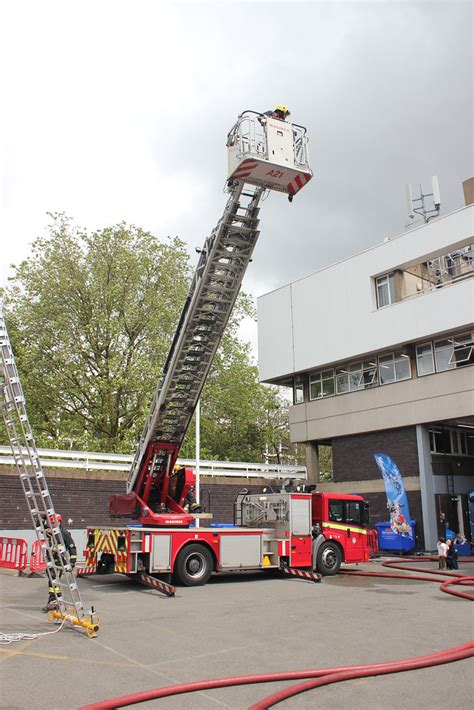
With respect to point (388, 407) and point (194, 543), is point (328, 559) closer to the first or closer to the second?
point (194, 543)

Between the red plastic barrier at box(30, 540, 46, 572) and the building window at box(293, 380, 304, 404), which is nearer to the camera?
the red plastic barrier at box(30, 540, 46, 572)

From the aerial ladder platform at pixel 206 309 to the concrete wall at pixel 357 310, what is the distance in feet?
43.6

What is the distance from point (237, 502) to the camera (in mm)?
17781

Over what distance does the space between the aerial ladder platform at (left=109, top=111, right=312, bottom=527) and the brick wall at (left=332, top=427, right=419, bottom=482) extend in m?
13.3

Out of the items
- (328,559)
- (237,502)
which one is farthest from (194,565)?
(328,559)

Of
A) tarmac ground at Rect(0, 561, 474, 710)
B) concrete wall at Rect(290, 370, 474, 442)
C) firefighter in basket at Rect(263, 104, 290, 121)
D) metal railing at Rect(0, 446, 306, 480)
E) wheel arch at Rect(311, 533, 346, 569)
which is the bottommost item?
tarmac ground at Rect(0, 561, 474, 710)

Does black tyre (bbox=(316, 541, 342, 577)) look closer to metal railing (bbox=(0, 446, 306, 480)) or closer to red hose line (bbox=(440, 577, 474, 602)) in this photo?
red hose line (bbox=(440, 577, 474, 602))

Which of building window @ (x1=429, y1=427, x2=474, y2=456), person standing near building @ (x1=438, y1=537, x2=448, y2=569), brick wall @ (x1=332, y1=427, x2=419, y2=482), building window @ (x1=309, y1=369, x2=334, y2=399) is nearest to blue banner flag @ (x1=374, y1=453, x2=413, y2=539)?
brick wall @ (x1=332, y1=427, x2=419, y2=482)

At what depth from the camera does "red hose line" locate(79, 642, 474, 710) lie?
570cm

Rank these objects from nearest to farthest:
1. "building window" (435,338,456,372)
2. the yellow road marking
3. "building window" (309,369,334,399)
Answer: the yellow road marking, "building window" (435,338,456,372), "building window" (309,369,334,399)

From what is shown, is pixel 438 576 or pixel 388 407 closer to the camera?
pixel 438 576

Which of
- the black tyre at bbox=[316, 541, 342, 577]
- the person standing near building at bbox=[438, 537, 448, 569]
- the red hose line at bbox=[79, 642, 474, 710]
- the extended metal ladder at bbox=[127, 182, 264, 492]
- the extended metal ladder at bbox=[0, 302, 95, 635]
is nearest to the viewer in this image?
the red hose line at bbox=[79, 642, 474, 710]

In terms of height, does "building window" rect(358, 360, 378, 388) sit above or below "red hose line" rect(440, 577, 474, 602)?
above

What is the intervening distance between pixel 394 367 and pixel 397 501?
6.10 meters
